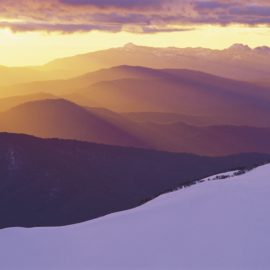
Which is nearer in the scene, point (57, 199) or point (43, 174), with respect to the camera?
point (57, 199)

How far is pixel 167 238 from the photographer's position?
14.3 metres

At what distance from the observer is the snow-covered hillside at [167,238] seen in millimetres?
13039

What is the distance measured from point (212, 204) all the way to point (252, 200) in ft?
3.08

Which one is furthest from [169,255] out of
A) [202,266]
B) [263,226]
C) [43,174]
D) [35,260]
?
[43,174]

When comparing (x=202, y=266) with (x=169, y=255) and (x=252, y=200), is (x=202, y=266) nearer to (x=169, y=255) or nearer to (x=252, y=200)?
(x=169, y=255)

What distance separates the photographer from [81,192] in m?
182

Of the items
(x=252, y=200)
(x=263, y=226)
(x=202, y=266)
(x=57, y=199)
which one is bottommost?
(x=202, y=266)

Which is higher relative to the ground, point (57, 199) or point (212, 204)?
point (57, 199)

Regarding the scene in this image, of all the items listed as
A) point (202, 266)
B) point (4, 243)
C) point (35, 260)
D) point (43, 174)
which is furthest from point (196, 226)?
point (43, 174)

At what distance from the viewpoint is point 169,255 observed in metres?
13.4

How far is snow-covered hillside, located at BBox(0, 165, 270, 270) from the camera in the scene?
42.8 ft

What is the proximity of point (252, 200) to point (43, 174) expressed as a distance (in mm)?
181832

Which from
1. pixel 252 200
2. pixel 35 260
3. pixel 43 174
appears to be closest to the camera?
pixel 35 260

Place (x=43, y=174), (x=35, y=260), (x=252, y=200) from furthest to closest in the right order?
(x=43, y=174)
(x=252, y=200)
(x=35, y=260)
